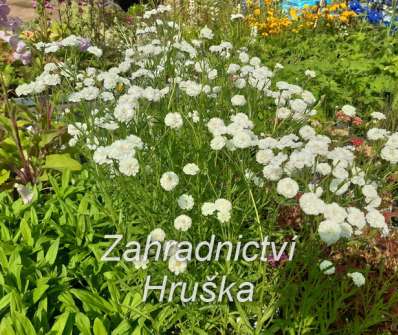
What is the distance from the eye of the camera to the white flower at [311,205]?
1.50m

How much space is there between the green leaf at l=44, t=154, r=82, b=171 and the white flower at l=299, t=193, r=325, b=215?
5.21 ft

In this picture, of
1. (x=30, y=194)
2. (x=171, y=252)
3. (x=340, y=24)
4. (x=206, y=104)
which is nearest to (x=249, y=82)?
(x=206, y=104)

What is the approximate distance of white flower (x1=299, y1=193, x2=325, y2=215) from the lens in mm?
1503

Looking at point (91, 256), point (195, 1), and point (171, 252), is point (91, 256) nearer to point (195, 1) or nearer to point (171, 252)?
point (171, 252)

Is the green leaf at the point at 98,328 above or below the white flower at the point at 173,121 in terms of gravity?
below

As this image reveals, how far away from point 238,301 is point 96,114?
1123 millimetres

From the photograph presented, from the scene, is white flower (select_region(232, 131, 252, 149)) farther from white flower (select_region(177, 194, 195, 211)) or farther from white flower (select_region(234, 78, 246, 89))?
white flower (select_region(234, 78, 246, 89))

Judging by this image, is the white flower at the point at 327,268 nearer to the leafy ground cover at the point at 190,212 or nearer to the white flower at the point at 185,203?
the leafy ground cover at the point at 190,212

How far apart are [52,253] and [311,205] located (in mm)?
1198

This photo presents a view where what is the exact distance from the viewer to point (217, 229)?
1969 mm

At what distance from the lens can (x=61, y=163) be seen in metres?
2.68

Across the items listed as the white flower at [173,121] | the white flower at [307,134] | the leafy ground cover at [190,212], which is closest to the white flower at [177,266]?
the leafy ground cover at [190,212]

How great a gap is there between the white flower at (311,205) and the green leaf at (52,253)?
1153 mm

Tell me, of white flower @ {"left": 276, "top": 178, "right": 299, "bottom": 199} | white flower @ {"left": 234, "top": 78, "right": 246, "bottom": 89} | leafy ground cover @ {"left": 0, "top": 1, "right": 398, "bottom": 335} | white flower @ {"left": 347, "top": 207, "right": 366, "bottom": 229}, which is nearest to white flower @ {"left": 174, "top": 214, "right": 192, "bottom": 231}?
leafy ground cover @ {"left": 0, "top": 1, "right": 398, "bottom": 335}
